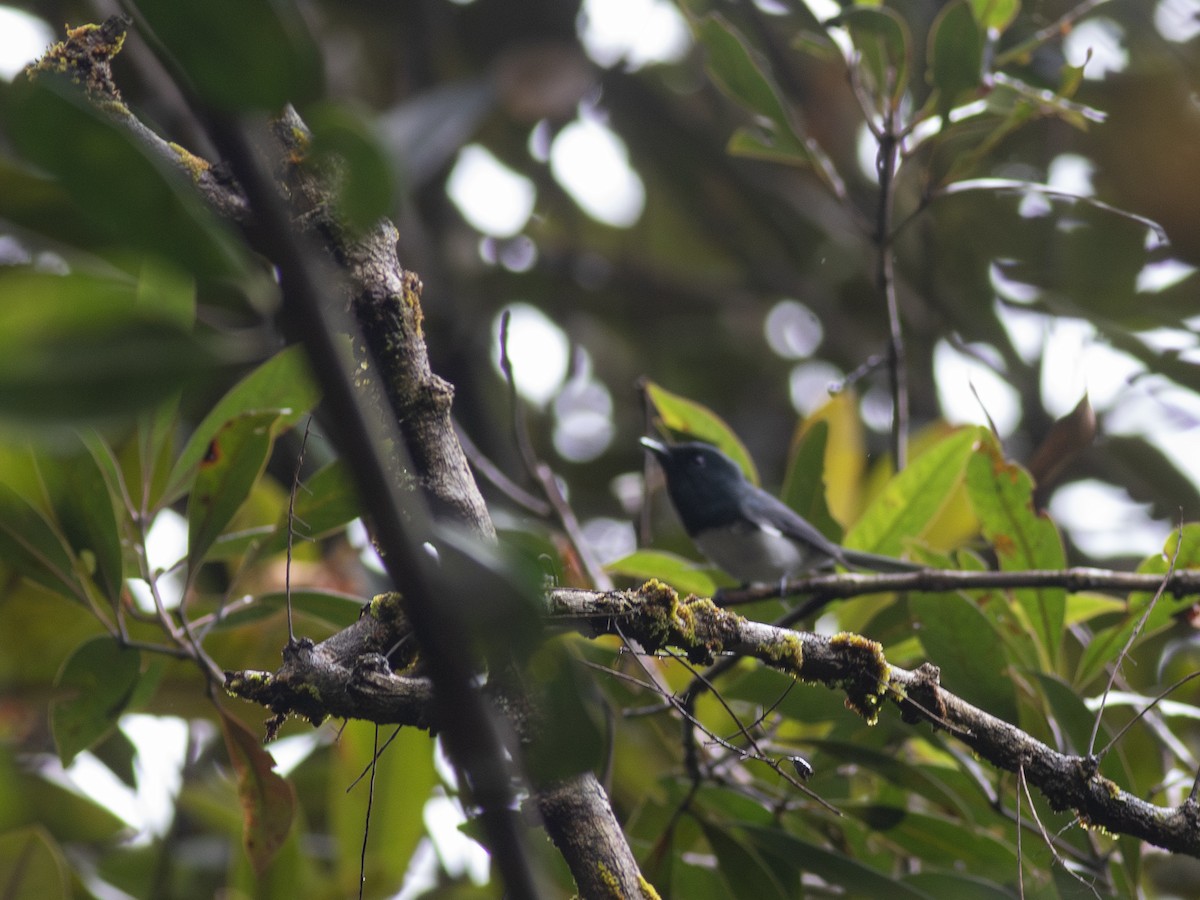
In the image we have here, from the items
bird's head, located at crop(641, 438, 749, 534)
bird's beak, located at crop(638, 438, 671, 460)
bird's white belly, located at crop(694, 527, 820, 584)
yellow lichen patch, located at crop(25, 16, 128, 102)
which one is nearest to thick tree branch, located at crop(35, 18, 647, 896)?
yellow lichen patch, located at crop(25, 16, 128, 102)

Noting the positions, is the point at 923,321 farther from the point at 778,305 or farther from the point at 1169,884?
the point at 1169,884

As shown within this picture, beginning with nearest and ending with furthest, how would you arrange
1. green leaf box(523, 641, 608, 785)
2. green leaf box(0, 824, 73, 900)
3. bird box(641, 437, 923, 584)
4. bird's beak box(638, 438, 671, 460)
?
1. green leaf box(523, 641, 608, 785)
2. green leaf box(0, 824, 73, 900)
3. bird's beak box(638, 438, 671, 460)
4. bird box(641, 437, 923, 584)

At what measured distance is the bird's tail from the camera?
105 inches

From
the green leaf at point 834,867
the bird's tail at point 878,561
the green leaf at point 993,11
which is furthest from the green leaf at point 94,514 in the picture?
the green leaf at point 993,11

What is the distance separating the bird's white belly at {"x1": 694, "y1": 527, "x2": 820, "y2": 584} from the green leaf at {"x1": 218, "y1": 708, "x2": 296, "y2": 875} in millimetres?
2291

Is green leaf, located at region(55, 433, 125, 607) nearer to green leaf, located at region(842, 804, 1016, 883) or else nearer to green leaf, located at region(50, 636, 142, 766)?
green leaf, located at region(50, 636, 142, 766)

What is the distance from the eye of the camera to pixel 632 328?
5816mm

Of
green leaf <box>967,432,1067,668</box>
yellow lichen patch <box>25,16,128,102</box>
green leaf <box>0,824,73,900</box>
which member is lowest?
green leaf <box>967,432,1067,668</box>

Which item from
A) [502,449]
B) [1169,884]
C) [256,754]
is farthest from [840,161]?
[256,754]

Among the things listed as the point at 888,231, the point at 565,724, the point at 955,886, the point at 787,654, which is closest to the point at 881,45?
the point at 888,231

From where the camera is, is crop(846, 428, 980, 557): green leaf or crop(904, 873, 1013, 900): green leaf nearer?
crop(904, 873, 1013, 900): green leaf

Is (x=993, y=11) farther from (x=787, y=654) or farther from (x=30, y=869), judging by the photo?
(x=30, y=869)

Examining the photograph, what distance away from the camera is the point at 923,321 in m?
5.01

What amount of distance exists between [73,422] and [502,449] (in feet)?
13.0
